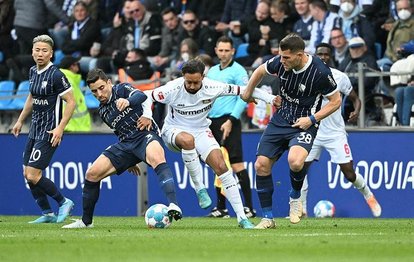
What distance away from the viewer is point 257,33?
22.0 metres

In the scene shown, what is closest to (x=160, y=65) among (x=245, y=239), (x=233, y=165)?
(x=233, y=165)

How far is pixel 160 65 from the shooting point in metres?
23.0

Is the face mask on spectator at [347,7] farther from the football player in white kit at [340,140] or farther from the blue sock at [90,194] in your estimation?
the blue sock at [90,194]

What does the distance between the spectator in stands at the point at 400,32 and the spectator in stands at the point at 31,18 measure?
8.26 meters

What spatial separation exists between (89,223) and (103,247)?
3516mm

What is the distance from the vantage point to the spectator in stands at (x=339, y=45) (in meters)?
20.4

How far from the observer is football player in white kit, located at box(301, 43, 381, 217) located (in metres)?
17.1

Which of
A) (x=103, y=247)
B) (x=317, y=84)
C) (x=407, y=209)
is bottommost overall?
(x=407, y=209)

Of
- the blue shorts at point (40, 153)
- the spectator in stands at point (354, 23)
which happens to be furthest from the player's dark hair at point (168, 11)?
the blue shorts at point (40, 153)

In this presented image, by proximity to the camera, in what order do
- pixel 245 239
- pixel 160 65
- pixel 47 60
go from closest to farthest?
pixel 245 239
pixel 47 60
pixel 160 65

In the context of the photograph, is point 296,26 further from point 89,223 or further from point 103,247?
point 103,247

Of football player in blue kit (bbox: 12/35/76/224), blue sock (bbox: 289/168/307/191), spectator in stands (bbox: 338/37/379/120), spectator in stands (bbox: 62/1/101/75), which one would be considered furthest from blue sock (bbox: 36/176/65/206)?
spectator in stands (bbox: 62/1/101/75)

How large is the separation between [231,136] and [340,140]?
1760 millimetres

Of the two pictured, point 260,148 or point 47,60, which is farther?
point 47,60
